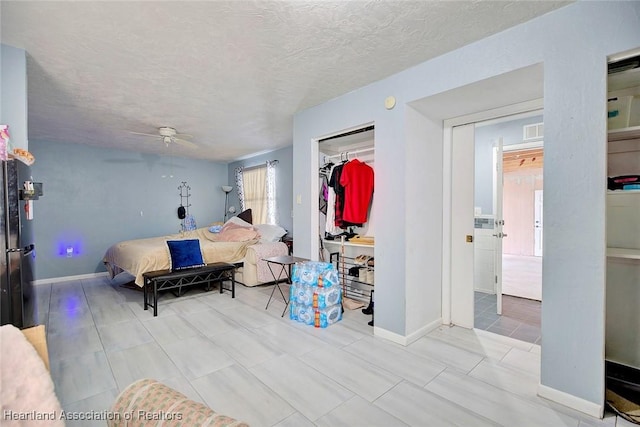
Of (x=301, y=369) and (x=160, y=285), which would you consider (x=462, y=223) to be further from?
(x=160, y=285)

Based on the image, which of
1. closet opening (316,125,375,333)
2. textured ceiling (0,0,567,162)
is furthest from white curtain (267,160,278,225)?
textured ceiling (0,0,567,162)

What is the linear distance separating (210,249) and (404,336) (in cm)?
307

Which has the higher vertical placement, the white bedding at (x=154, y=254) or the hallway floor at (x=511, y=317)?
the white bedding at (x=154, y=254)

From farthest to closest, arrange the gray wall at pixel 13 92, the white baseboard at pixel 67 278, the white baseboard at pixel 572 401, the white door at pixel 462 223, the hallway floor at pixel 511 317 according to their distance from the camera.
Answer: the white baseboard at pixel 67 278 < the white door at pixel 462 223 < the hallway floor at pixel 511 317 < the gray wall at pixel 13 92 < the white baseboard at pixel 572 401

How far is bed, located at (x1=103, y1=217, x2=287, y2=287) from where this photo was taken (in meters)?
3.72

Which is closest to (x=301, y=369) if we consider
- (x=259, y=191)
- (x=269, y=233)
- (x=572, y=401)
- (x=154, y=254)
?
(x=572, y=401)

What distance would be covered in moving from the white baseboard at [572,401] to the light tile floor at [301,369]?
0.12 feet

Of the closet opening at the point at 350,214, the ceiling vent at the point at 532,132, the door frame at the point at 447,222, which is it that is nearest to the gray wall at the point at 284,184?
the closet opening at the point at 350,214

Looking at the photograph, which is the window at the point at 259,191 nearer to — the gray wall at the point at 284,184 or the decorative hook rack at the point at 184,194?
the gray wall at the point at 284,184

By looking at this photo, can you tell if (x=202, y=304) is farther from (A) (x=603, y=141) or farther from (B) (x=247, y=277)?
(A) (x=603, y=141)

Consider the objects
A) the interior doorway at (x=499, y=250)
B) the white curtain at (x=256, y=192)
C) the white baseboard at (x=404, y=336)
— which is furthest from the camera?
the white curtain at (x=256, y=192)

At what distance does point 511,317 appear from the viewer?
3.15 metres

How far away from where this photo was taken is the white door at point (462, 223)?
2.88 m

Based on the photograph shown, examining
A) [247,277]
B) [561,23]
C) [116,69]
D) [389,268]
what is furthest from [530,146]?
[116,69]
